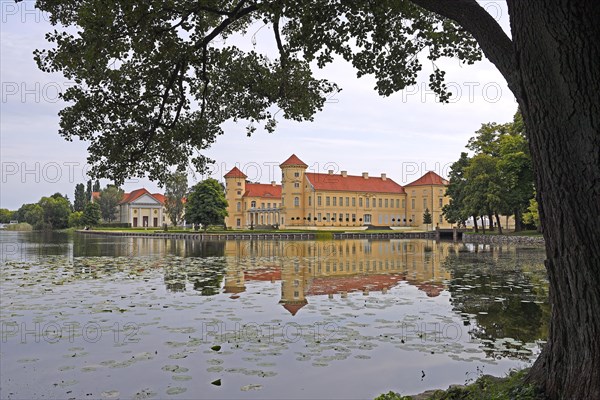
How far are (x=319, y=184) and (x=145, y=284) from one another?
65.1 meters

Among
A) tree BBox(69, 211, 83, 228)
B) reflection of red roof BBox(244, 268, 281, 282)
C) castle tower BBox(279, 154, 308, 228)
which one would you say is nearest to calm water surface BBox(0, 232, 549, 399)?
reflection of red roof BBox(244, 268, 281, 282)

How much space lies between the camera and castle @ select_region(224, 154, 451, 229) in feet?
245

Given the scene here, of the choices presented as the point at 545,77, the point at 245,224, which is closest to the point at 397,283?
the point at 545,77

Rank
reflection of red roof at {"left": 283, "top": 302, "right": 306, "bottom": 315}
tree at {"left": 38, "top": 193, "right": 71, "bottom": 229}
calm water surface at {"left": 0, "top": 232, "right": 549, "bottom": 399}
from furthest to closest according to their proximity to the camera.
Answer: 1. tree at {"left": 38, "top": 193, "right": 71, "bottom": 229}
2. reflection of red roof at {"left": 283, "top": 302, "right": 306, "bottom": 315}
3. calm water surface at {"left": 0, "top": 232, "right": 549, "bottom": 399}

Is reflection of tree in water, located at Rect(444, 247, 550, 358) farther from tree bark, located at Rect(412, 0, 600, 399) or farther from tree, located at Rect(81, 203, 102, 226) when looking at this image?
tree, located at Rect(81, 203, 102, 226)

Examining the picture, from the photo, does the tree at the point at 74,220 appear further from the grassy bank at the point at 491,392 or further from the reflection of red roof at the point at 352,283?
the grassy bank at the point at 491,392

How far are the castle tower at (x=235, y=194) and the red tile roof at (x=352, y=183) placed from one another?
1195 cm

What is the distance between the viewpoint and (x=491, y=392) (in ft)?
12.8

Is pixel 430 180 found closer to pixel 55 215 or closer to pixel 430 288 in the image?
pixel 55 215

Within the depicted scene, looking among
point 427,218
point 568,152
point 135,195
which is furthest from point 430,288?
point 135,195

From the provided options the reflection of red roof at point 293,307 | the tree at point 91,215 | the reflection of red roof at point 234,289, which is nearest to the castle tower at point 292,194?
the tree at point 91,215

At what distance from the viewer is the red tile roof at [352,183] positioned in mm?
77625

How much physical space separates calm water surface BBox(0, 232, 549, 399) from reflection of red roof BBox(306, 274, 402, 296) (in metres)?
0.08

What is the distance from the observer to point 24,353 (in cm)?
615
